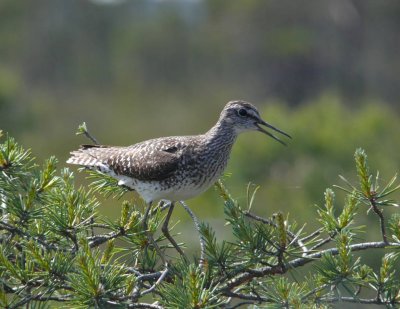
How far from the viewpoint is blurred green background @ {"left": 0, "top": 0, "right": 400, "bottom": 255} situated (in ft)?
34.9

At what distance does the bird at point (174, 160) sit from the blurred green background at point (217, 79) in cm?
540

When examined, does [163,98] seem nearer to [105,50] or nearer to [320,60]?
[105,50]

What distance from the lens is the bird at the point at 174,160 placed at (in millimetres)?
4066

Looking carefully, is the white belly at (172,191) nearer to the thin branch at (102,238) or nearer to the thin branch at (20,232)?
the thin branch at (102,238)

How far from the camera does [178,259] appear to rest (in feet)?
9.47

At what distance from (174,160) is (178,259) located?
1342mm

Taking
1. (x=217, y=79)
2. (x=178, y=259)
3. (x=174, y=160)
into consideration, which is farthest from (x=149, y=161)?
(x=217, y=79)

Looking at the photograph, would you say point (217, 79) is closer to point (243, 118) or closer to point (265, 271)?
point (243, 118)

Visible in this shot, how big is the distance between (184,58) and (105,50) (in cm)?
387

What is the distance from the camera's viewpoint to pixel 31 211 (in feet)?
9.41

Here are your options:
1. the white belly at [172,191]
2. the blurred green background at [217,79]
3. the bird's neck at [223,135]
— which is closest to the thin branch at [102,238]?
the white belly at [172,191]

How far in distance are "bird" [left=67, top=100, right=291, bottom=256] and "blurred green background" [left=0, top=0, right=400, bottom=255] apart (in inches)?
213

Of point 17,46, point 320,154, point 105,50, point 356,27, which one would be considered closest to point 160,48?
point 105,50

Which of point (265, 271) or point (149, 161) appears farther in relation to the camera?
point (149, 161)
